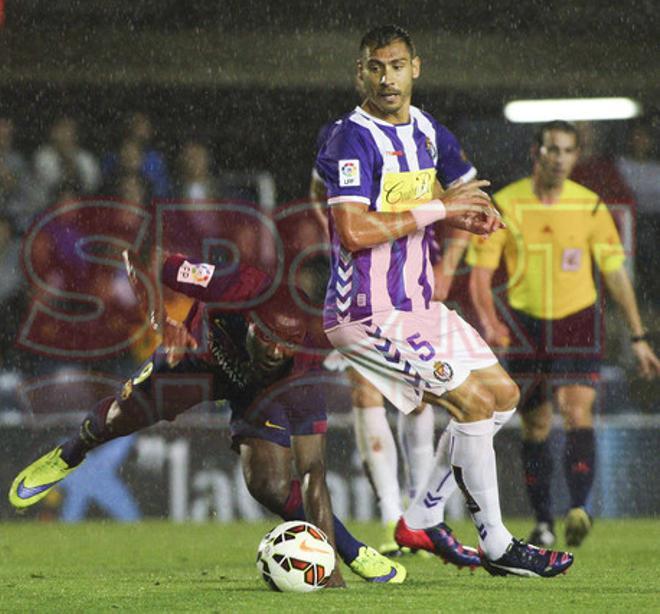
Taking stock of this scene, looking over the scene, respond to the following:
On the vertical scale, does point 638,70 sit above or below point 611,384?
above

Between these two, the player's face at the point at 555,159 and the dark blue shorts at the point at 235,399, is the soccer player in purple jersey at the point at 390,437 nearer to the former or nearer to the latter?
the player's face at the point at 555,159

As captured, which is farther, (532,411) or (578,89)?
(578,89)

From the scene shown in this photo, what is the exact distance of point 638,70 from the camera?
12430 millimetres

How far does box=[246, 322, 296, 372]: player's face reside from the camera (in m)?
6.55

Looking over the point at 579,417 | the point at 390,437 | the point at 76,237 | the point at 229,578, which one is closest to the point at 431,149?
the point at 229,578

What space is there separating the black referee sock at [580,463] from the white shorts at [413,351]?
2392mm

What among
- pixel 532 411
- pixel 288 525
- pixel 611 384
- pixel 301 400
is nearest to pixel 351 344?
pixel 301 400

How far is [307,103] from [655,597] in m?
6.88

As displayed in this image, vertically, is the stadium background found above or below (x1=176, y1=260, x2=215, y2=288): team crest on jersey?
above

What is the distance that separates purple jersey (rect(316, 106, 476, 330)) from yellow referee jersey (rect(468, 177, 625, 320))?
8.64 feet

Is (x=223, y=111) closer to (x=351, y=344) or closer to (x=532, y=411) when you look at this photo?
(x=532, y=411)

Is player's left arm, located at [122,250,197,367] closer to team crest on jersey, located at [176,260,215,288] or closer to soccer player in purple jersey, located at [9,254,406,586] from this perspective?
soccer player in purple jersey, located at [9,254,406,586]

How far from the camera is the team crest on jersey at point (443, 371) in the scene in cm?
636

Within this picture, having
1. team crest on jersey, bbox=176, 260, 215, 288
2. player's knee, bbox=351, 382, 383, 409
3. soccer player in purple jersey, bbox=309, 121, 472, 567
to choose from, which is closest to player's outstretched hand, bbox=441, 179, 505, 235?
team crest on jersey, bbox=176, 260, 215, 288
